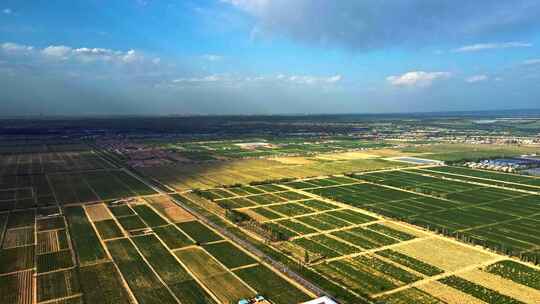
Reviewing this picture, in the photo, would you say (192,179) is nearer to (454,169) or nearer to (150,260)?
(150,260)

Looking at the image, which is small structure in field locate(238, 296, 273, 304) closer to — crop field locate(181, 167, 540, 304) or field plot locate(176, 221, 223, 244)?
crop field locate(181, 167, 540, 304)

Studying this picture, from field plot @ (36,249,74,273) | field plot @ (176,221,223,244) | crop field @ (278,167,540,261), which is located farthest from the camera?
crop field @ (278,167,540,261)

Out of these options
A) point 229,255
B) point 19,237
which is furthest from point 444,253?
point 19,237

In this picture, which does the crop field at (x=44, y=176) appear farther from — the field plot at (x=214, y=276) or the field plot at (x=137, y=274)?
the field plot at (x=214, y=276)

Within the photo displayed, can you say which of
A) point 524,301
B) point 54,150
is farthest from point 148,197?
point 54,150

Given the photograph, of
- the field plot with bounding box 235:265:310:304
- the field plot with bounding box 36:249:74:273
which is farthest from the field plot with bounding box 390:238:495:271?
the field plot with bounding box 36:249:74:273

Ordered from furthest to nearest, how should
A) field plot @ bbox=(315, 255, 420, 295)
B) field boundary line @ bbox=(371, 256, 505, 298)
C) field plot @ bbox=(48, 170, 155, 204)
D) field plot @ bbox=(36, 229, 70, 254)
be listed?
1. field plot @ bbox=(48, 170, 155, 204)
2. field plot @ bbox=(36, 229, 70, 254)
3. field plot @ bbox=(315, 255, 420, 295)
4. field boundary line @ bbox=(371, 256, 505, 298)

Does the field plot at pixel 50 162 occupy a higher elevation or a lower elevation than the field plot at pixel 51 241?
higher

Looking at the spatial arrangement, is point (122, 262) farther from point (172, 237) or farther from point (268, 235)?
point (268, 235)

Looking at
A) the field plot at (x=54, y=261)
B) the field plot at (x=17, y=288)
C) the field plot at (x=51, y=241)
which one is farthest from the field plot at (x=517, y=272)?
the field plot at (x=51, y=241)
